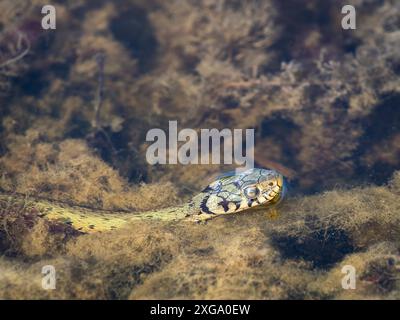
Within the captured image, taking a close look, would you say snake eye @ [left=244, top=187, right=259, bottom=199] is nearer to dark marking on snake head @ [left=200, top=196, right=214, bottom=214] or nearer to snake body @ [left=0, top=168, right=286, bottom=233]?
snake body @ [left=0, top=168, right=286, bottom=233]

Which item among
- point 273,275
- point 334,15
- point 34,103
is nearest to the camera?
point 273,275

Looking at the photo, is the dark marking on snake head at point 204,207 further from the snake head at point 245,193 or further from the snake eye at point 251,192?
the snake eye at point 251,192

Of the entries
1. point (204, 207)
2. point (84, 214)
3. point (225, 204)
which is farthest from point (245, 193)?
point (84, 214)

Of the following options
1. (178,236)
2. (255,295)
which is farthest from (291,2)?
(255,295)

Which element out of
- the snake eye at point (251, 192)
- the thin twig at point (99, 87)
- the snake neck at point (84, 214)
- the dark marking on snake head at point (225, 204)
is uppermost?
the thin twig at point (99, 87)

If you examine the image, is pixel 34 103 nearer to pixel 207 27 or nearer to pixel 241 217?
pixel 207 27

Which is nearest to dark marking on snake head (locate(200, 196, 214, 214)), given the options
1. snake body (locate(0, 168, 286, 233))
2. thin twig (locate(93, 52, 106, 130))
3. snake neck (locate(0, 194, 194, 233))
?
snake body (locate(0, 168, 286, 233))

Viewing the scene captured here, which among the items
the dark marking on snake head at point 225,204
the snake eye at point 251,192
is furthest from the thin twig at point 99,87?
the snake eye at point 251,192

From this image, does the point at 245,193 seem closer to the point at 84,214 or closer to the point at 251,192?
the point at 251,192
